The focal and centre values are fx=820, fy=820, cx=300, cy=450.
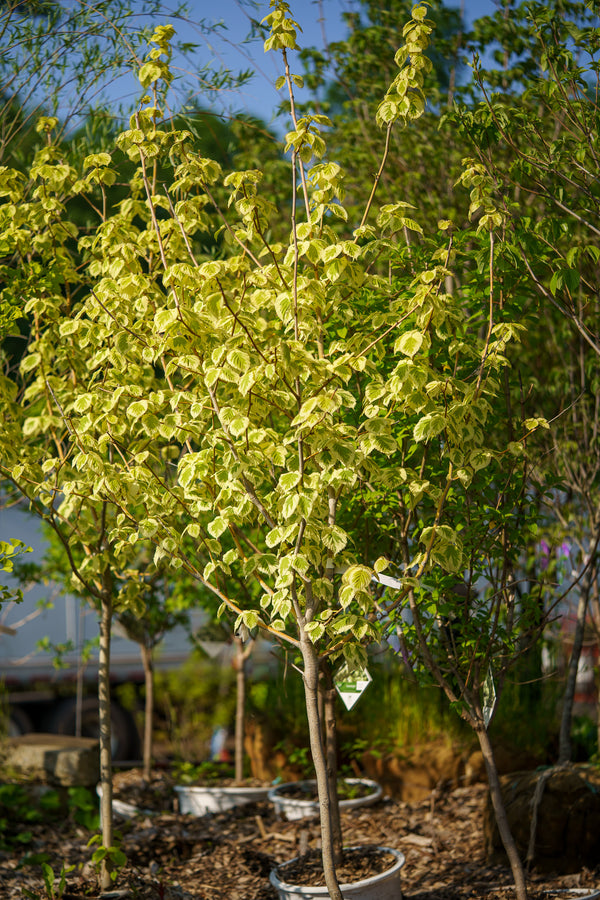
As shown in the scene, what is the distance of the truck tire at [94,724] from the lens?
8.60 meters

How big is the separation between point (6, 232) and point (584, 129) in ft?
7.68

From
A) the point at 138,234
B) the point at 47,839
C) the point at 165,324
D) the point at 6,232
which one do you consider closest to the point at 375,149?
the point at 138,234

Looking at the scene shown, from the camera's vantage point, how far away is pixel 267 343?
10.1ft

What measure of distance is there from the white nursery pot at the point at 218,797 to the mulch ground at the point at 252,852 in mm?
60

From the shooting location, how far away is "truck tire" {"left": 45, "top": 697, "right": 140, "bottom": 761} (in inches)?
339

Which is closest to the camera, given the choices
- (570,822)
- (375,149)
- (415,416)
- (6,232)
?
(415,416)

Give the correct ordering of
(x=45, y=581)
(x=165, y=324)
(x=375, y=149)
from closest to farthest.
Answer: (x=165, y=324)
(x=375, y=149)
(x=45, y=581)

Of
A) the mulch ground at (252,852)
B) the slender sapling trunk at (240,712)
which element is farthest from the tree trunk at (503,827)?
the slender sapling trunk at (240,712)

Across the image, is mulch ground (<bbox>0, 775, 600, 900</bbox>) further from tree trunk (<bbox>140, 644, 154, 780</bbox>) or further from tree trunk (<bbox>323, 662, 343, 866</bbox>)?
tree trunk (<bbox>140, 644, 154, 780</bbox>)

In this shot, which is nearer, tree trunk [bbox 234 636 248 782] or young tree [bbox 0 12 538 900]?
young tree [bbox 0 12 538 900]

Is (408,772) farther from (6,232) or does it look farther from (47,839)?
(6,232)

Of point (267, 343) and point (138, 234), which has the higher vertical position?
point (138, 234)

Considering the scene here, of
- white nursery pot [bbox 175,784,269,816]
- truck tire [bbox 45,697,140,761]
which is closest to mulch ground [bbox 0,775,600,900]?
white nursery pot [bbox 175,784,269,816]

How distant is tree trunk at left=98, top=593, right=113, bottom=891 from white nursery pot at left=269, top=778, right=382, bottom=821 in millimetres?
1314
